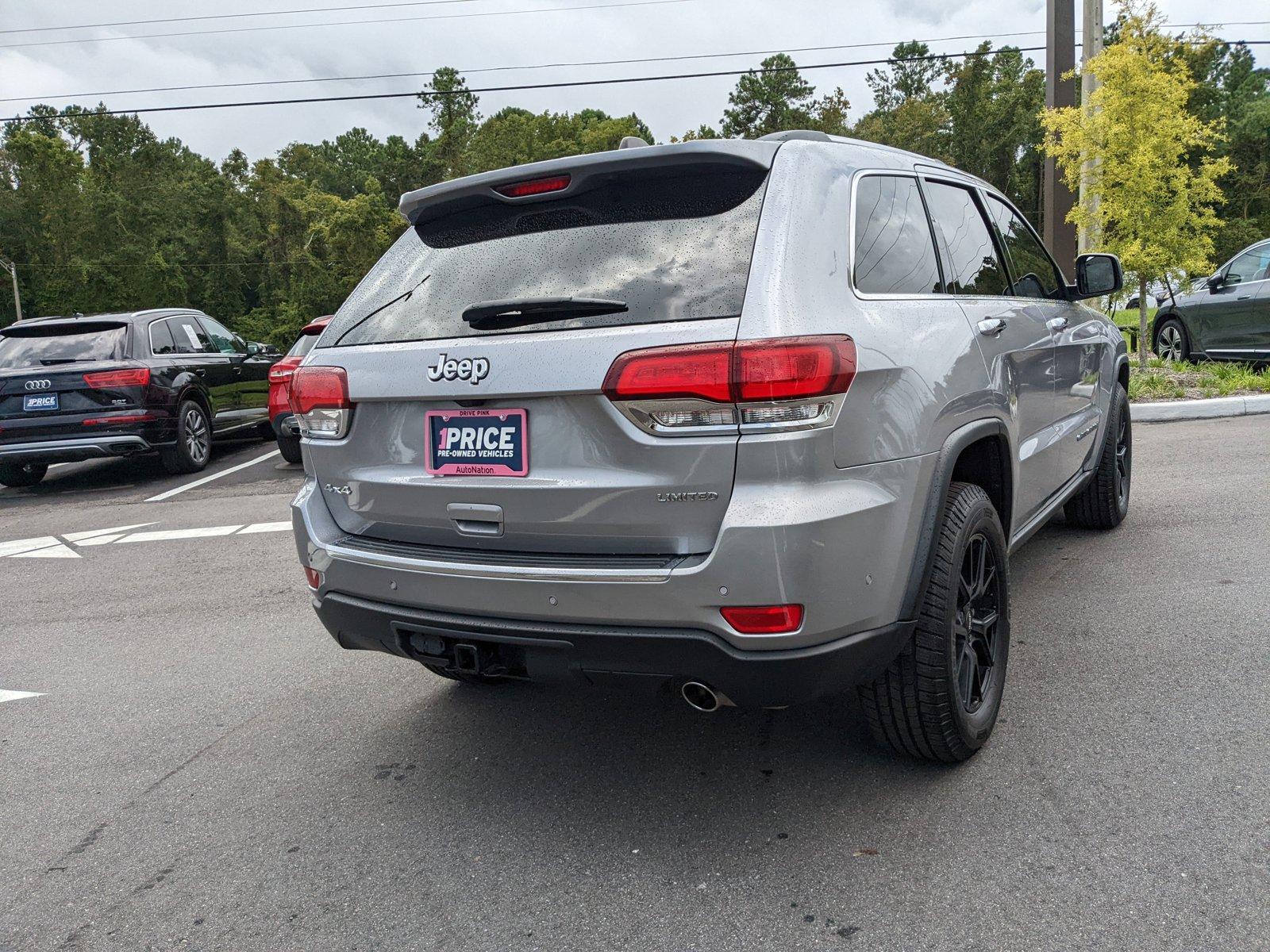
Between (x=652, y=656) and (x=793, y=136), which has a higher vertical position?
(x=793, y=136)

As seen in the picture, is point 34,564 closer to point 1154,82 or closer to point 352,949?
point 352,949

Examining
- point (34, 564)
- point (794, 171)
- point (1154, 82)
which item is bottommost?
point (34, 564)

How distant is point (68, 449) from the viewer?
9148 mm

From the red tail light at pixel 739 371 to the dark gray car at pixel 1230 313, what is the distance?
36.0ft

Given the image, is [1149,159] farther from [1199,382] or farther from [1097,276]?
[1097,276]

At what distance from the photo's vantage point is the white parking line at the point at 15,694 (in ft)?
13.3

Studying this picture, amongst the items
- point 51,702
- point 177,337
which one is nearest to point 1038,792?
point 51,702

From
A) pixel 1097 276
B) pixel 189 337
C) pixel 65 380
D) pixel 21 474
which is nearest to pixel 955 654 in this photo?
pixel 1097 276

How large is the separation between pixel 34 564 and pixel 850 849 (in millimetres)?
6126

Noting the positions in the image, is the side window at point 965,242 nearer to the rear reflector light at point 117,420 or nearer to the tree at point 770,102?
the rear reflector light at point 117,420

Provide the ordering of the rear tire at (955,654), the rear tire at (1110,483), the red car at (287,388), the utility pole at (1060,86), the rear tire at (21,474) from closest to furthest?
the rear tire at (955,654) → the rear tire at (1110,483) → the red car at (287,388) → the rear tire at (21,474) → the utility pole at (1060,86)

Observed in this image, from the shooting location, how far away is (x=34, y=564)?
6.59 meters

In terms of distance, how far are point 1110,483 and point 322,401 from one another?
13.6 feet

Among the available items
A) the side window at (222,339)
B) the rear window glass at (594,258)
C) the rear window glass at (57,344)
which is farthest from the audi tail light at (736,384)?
the side window at (222,339)
